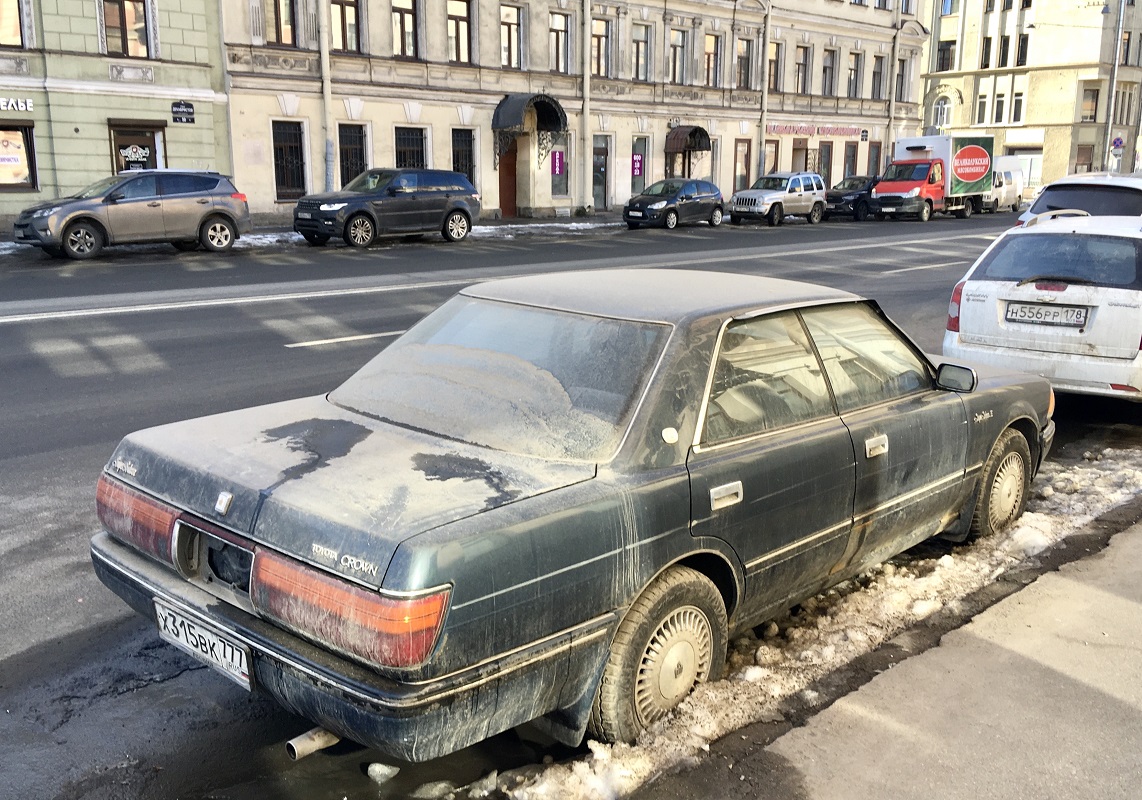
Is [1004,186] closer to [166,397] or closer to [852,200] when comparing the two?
[852,200]

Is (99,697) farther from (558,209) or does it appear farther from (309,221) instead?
(558,209)

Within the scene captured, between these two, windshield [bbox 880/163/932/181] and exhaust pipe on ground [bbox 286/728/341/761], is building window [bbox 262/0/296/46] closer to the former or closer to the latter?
windshield [bbox 880/163/932/181]

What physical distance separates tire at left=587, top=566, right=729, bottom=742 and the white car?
4.64 metres

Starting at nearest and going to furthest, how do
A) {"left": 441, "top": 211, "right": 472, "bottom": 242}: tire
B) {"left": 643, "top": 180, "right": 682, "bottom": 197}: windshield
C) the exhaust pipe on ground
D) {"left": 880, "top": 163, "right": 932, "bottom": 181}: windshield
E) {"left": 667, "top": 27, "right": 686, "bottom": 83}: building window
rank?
the exhaust pipe on ground, {"left": 441, "top": 211, "right": 472, "bottom": 242}: tire, {"left": 643, "top": 180, "right": 682, "bottom": 197}: windshield, {"left": 880, "top": 163, "right": 932, "bottom": 181}: windshield, {"left": 667, "top": 27, "right": 686, "bottom": 83}: building window

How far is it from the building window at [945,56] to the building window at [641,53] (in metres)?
39.3

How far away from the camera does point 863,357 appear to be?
4.42 metres

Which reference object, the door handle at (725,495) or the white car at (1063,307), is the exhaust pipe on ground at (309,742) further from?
the white car at (1063,307)

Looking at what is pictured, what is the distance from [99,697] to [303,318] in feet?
29.7

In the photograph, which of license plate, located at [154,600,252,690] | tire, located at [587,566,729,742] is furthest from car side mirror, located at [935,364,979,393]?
license plate, located at [154,600,252,690]

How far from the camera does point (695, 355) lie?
3.61 metres

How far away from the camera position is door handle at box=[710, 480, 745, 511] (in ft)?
11.4

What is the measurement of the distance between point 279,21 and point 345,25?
6.65 ft

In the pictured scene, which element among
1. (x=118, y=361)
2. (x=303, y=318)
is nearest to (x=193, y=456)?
(x=118, y=361)

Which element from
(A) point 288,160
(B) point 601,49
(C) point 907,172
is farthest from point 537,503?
(C) point 907,172
